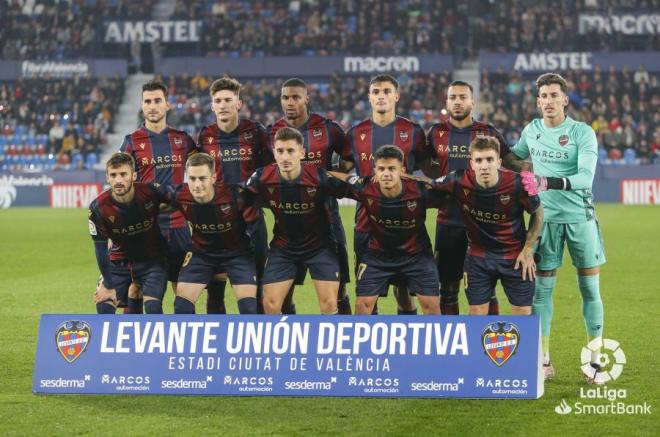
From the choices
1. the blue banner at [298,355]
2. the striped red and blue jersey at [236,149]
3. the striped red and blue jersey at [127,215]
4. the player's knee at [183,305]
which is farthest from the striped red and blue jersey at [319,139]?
the blue banner at [298,355]

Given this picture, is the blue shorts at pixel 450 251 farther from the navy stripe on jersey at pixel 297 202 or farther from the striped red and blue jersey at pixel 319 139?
the striped red and blue jersey at pixel 319 139

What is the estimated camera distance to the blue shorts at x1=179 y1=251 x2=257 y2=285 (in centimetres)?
822

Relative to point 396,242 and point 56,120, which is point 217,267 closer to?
point 396,242

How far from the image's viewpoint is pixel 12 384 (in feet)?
25.8

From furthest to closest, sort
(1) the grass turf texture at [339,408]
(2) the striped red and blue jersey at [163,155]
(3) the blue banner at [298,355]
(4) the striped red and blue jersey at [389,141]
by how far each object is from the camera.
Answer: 1. (2) the striped red and blue jersey at [163,155]
2. (4) the striped red and blue jersey at [389,141]
3. (3) the blue banner at [298,355]
4. (1) the grass turf texture at [339,408]

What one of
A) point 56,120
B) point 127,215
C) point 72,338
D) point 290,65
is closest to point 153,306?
point 127,215

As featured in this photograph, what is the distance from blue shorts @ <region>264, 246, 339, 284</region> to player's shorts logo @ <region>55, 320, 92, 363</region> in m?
1.50

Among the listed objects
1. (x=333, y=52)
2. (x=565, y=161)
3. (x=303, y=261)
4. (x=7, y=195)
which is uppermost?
(x=333, y=52)

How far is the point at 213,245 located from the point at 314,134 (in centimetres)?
127

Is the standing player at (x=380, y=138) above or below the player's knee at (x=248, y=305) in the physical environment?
A: above

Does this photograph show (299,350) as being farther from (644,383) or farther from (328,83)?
(328,83)

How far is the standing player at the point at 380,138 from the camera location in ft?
27.9

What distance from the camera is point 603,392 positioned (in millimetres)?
7453

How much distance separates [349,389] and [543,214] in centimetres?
192
